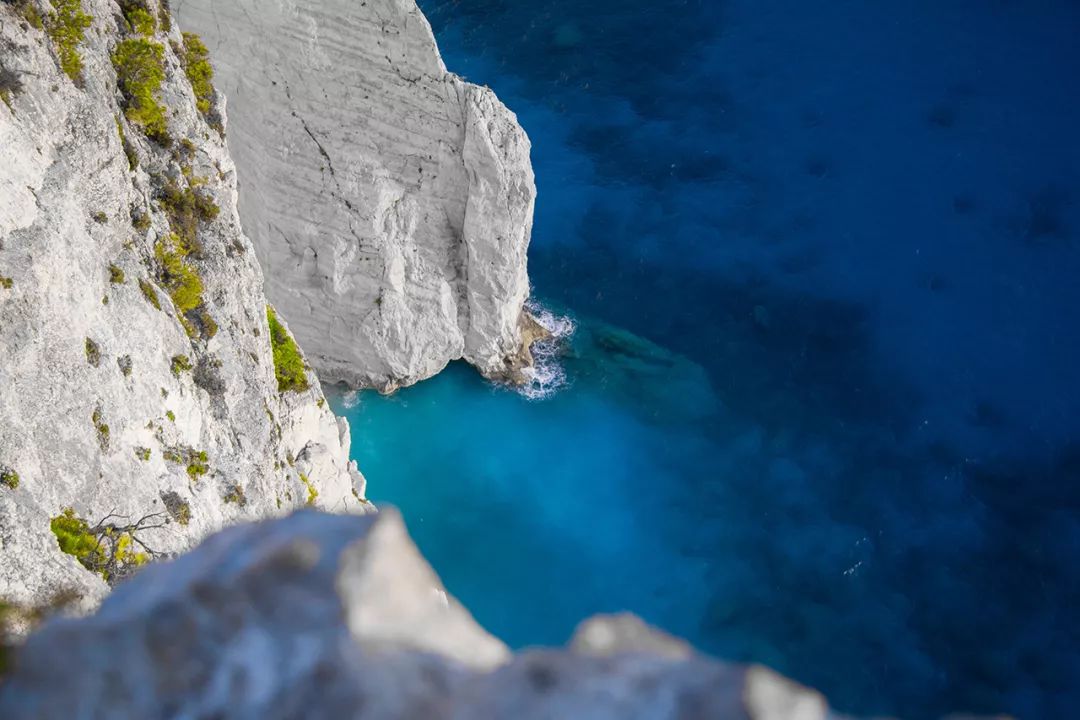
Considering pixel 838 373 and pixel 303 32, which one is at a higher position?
pixel 303 32


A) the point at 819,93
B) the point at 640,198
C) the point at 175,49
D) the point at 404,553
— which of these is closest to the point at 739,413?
the point at 640,198

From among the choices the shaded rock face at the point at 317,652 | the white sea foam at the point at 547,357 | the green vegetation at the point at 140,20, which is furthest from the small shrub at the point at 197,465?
the white sea foam at the point at 547,357

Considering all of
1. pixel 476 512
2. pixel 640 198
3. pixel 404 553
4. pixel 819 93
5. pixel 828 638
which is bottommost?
pixel 828 638

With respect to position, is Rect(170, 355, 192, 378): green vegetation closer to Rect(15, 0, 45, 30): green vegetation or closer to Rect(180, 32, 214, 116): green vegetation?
Rect(15, 0, 45, 30): green vegetation

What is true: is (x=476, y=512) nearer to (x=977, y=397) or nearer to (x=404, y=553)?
(x=977, y=397)

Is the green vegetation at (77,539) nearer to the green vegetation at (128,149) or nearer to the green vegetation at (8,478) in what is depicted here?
the green vegetation at (8,478)

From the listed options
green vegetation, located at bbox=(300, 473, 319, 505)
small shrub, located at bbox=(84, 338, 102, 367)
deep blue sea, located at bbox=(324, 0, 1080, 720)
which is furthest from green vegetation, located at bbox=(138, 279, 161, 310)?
deep blue sea, located at bbox=(324, 0, 1080, 720)

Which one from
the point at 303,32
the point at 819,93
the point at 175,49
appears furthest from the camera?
the point at 819,93

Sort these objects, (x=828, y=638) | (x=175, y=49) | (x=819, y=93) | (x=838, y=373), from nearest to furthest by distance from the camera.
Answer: (x=175, y=49)
(x=828, y=638)
(x=838, y=373)
(x=819, y=93)
